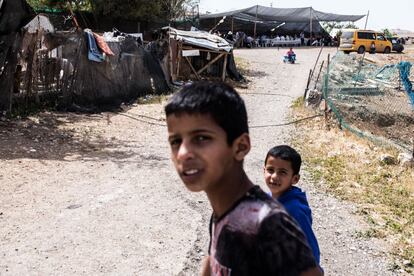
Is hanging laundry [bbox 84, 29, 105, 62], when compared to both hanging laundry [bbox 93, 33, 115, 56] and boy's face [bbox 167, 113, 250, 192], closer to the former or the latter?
hanging laundry [bbox 93, 33, 115, 56]

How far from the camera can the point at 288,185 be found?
2.37 metres

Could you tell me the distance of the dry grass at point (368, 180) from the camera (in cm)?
473

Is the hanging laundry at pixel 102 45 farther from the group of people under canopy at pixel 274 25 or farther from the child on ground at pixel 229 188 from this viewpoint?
the group of people under canopy at pixel 274 25

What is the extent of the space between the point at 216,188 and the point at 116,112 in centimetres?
1006

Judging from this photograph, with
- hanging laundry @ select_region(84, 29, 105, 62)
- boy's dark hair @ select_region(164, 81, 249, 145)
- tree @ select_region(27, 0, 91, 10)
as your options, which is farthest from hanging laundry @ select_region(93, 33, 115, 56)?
A: tree @ select_region(27, 0, 91, 10)

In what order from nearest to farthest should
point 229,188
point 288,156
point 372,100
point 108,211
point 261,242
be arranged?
point 261,242
point 229,188
point 288,156
point 108,211
point 372,100

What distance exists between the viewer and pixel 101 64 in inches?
444

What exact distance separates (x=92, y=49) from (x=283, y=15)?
27.3m

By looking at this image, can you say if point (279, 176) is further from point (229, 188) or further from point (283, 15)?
point (283, 15)

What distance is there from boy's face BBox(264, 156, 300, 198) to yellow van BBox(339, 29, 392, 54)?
94.2 ft

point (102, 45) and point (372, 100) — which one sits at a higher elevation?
point (102, 45)

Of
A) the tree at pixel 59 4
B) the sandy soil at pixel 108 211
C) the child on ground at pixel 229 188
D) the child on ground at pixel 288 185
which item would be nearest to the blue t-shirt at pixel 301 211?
the child on ground at pixel 288 185

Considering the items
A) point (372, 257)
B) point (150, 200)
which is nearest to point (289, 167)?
point (372, 257)

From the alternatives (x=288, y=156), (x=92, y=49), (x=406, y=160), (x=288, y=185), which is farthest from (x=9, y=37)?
(x=288, y=185)
